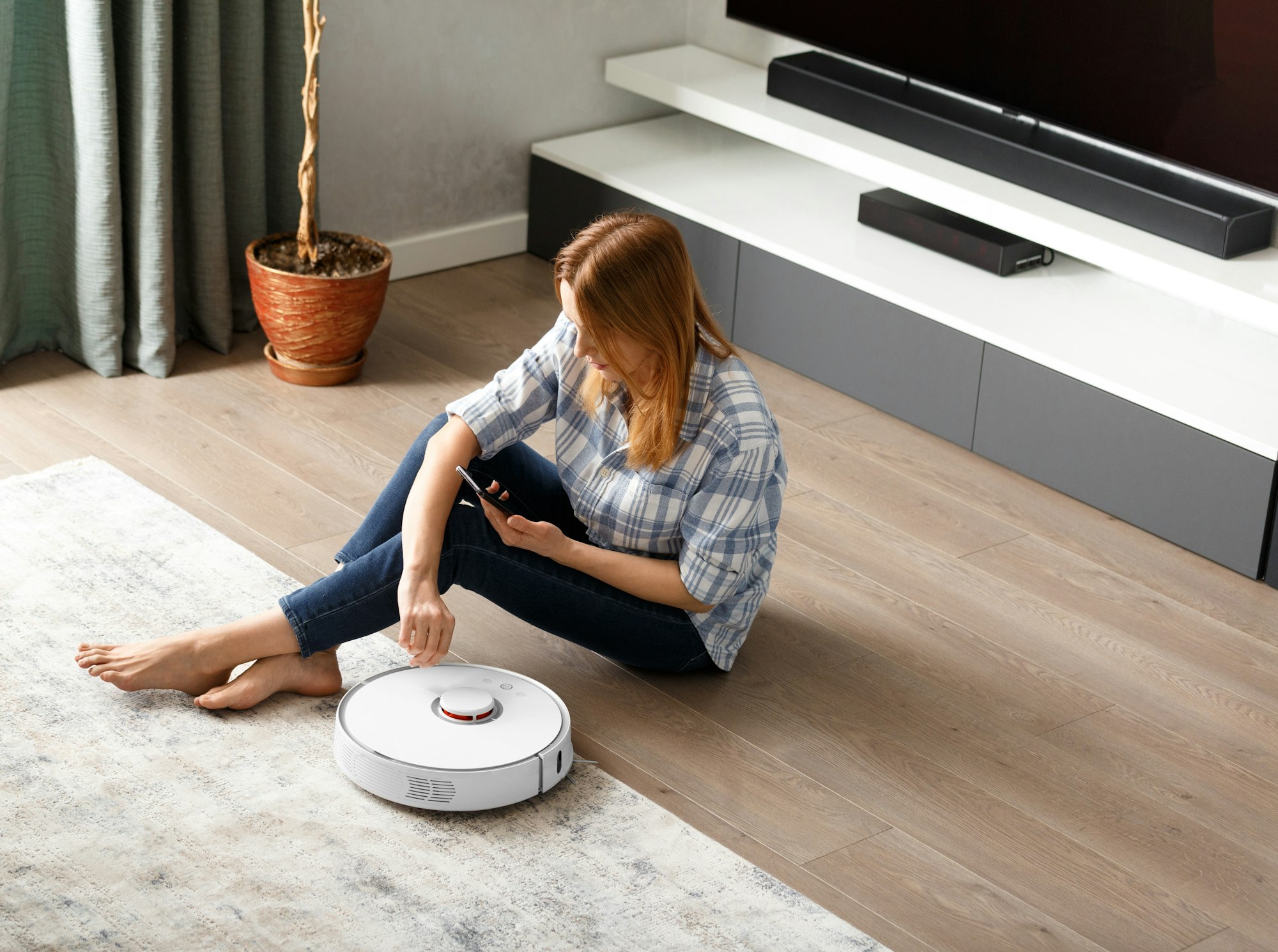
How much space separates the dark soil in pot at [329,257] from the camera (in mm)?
3197

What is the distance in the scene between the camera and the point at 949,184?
10.4 feet

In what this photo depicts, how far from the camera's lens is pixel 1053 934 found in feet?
6.14

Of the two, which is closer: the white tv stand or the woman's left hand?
the woman's left hand

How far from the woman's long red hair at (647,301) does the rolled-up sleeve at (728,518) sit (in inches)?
3.4

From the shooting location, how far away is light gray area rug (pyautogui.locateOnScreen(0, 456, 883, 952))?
1.79 meters

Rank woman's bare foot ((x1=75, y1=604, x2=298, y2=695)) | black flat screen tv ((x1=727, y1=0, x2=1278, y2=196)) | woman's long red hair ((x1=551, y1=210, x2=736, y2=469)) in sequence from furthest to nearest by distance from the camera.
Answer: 1. black flat screen tv ((x1=727, y1=0, x2=1278, y2=196))
2. woman's bare foot ((x1=75, y1=604, x2=298, y2=695))
3. woman's long red hair ((x1=551, y1=210, x2=736, y2=469))

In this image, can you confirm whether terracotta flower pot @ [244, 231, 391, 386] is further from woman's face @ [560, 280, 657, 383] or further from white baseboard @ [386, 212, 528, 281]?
woman's face @ [560, 280, 657, 383]

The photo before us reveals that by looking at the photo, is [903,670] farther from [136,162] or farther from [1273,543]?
[136,162]

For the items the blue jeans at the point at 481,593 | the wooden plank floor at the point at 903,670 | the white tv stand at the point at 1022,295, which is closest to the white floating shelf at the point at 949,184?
the white tv stand at the point at 1022,295

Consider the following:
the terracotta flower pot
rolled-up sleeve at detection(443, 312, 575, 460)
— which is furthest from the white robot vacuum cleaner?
the terracotta flower pot

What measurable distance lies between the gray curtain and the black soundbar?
1.17 meters

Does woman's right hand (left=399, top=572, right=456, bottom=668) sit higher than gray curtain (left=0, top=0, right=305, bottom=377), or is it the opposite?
gray curtain (left=0, top=0, right=305, bottom=377)

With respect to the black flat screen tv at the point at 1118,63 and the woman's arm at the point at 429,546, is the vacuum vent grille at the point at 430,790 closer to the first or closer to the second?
the woman's arm at the point at 429,546

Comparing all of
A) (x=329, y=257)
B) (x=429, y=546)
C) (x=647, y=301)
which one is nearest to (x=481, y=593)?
(x=429, y=546)
